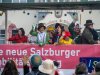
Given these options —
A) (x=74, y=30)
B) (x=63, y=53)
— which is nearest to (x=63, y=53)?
(x=63, y=53)

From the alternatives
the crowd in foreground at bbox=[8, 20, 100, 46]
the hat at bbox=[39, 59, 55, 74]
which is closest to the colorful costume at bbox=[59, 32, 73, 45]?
the crowd in foreground at bbox=[8, 20, 100, 46]

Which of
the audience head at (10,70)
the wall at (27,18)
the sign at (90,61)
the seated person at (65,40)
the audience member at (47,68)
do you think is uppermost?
the wall at (27,18)

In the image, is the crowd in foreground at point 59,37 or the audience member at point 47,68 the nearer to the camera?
the audience member at point 47,68

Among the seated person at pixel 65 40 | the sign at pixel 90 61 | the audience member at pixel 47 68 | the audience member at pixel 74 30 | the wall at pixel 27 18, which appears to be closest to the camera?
the audience member at pixel 47 68

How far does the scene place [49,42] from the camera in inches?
565

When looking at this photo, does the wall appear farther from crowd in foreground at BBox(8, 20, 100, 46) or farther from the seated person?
the seated person

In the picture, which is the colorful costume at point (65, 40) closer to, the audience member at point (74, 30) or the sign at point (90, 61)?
the sign at point (90, 61)

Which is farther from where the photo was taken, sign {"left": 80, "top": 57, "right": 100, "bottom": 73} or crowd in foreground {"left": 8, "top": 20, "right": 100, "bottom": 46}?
crowd in foreground {"left": 8, "top": 20, "right": 100, "bottom": 46}

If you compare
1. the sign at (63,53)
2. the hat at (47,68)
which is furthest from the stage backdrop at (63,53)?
the hat at (47,68)

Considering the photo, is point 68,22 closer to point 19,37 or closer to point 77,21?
point 77,21

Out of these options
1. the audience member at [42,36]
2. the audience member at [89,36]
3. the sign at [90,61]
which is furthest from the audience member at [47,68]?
the audience member at [89,36]

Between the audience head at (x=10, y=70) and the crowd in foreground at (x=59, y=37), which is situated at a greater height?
the crowd in foreground at (x=59, y=37)

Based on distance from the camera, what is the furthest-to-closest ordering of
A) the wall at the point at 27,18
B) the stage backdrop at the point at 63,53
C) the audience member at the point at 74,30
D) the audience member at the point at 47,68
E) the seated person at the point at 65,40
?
the wall at the point at 27,18
the audience member at the point at 74,30
the seated person at the point at 65,40
the stage backdrop at the point at 63,53
the audience member at the point at 47,68

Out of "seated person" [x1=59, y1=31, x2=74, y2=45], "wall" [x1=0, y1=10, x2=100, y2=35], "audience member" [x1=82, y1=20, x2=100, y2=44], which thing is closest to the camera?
"seated person" [x1=59, y1=31, x2=74, y2=45]
